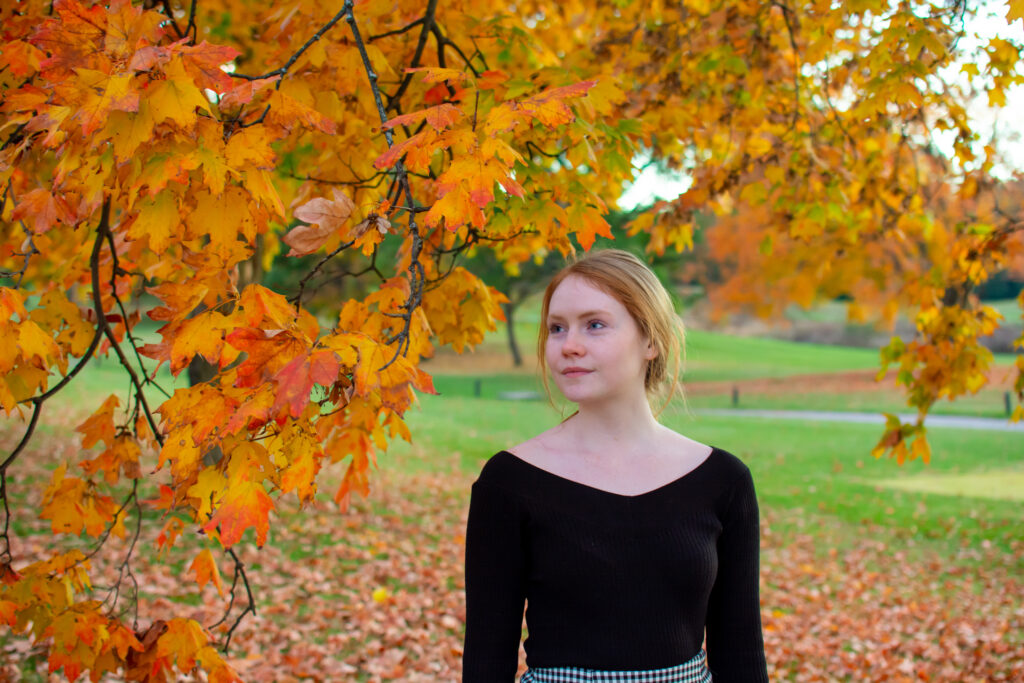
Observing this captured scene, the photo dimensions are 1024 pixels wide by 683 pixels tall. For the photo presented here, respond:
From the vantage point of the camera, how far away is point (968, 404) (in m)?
20.8

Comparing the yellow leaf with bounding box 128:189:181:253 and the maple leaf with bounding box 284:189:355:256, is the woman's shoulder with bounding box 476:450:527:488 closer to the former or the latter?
the maple leaf with bounding box 284:189:355:256

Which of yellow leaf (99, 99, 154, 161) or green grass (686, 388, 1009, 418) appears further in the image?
green grass (686, 388, 1009, 418)

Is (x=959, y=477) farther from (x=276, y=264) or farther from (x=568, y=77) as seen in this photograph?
(x=276, y=264)

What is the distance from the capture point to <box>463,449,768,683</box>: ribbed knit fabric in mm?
1814

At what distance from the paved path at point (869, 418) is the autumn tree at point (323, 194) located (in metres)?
13.4

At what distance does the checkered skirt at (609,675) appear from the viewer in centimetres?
181

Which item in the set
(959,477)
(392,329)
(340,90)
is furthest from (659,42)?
(959,477)

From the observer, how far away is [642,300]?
1958mm

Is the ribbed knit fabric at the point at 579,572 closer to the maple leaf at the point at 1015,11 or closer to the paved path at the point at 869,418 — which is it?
the maple leaf at the point at 1015,11

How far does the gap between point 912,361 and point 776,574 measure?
3434mm

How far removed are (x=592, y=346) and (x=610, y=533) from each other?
42cm

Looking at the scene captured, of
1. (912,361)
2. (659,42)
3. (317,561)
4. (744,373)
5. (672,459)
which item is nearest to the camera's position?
(672,459)

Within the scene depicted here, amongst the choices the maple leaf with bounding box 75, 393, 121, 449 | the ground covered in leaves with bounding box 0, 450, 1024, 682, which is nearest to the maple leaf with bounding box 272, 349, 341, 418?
the maple leaf with bounding box 75, 393, 121, 449

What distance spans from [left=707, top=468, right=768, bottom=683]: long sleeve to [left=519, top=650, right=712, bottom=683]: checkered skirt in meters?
0.13
